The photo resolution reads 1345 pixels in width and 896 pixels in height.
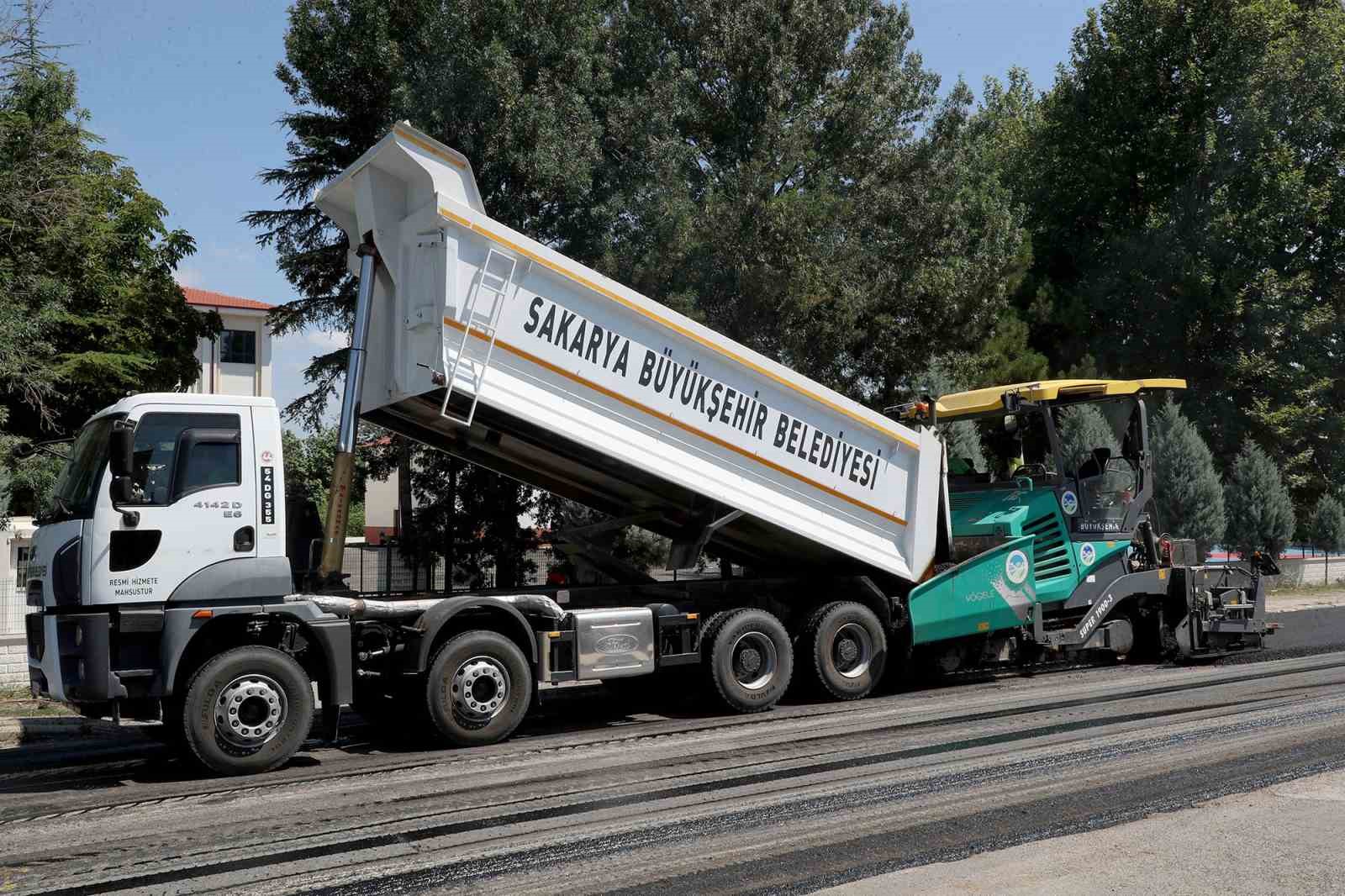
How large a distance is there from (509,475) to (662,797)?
485 centimetres

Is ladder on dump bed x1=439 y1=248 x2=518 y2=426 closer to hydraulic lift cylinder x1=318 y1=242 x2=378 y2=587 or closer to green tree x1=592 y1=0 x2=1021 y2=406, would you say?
hydraulic lift cylinder x1=318 y1=242 x2=378 y2=587

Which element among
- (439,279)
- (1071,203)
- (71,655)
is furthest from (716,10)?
(1071,203)

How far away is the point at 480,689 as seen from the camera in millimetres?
9641

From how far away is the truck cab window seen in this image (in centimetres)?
843

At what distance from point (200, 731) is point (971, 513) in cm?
795

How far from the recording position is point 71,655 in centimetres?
822

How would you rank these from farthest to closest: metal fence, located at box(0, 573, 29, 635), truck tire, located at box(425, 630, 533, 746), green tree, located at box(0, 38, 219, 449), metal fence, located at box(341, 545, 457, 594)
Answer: green tree, located at box(0, 38, 219, 449)
metal fence, located at box(0, 573, 29, 635)
metal fence, located at box(341, 545, 457, 594)
truck tire, located at box(425, 630, 533, 746)

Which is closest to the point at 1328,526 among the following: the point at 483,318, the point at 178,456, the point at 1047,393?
the point at 1047,393

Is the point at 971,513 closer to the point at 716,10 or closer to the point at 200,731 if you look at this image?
the point at 200,731

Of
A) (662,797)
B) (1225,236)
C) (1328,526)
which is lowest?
(662,797)

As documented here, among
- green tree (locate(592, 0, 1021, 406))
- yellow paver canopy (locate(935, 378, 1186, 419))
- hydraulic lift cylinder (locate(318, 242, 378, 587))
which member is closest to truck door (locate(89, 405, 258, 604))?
hydraulic lift cylinder (locate(318, 242, 378, 587))

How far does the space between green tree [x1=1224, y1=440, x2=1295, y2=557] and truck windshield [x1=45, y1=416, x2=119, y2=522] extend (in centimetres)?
3013

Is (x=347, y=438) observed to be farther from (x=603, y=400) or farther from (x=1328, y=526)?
(x=1328, y=526)

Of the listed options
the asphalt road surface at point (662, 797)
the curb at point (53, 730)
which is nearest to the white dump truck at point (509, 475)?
the asphalt road surface at point (662, 797)
